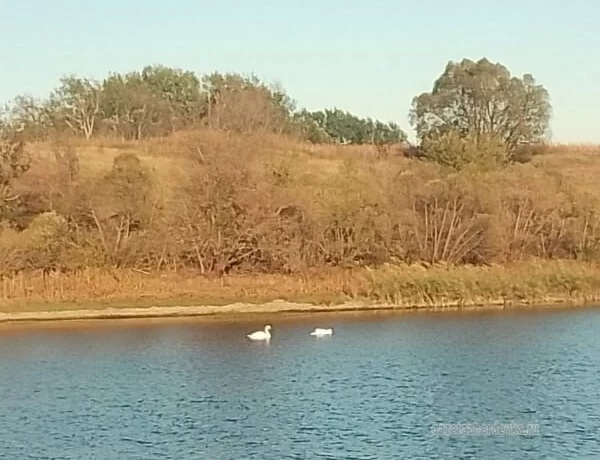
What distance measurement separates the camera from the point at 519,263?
5900 cm

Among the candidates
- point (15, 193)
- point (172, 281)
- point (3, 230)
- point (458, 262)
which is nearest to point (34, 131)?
point (15, 193)

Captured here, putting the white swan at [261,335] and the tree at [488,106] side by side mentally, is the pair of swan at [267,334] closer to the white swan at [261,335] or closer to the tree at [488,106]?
the white swan at [261,335]

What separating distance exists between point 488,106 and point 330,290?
4353 centimetres

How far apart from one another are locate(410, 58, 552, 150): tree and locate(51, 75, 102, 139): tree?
29979 millimetres

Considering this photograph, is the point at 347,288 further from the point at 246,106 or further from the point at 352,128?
the point at 352,128

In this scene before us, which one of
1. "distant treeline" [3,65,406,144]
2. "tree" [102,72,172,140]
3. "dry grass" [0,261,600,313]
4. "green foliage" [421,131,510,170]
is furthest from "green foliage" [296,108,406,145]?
"dry grass" [0,261,600,313]

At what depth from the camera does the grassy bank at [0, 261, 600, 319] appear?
53.6 meters

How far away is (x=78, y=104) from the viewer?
341 feet

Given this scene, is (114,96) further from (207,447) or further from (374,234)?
(207,447)

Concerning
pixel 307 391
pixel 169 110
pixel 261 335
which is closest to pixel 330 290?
pixel 261 335

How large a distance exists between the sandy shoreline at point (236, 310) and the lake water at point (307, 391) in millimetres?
2980

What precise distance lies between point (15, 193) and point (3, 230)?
6246 millimetres

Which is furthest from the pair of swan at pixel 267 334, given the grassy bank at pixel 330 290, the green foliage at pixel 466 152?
the green foliage at pixel 466 152

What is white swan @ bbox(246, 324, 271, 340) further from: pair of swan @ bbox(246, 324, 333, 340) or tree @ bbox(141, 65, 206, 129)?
tree @ bbox(141, 65, 206, 129)
